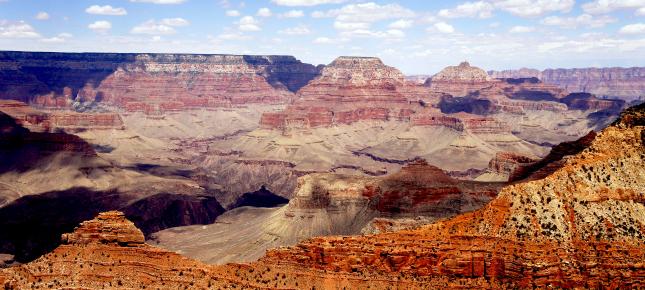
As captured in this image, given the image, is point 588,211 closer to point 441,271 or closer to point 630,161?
point 630,161

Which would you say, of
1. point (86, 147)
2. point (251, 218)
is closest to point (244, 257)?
point (251, 218)

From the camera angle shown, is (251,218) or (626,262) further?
(251,218)

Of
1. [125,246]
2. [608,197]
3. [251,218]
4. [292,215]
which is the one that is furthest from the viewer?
[251,218]

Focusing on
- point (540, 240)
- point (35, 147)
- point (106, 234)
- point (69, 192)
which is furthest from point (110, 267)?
point (35, 147)

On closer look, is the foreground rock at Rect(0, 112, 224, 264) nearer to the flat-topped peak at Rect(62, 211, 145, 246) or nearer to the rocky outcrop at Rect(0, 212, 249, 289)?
the flat-topped peak at Rect(62, 211, 145, 246)

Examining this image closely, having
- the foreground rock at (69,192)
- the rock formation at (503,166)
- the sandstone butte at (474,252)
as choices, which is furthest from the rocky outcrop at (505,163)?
the sandstone butte at (474,252)

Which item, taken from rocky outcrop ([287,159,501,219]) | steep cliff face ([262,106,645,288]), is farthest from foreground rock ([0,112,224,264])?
steep cliff face ([262,106,645,288])

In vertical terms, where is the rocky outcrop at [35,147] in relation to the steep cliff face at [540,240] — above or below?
below

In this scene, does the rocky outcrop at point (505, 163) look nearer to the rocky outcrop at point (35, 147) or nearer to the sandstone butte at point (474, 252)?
the sandstone butte at point (474, 252)

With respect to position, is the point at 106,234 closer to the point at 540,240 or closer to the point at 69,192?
the point at 540,240
